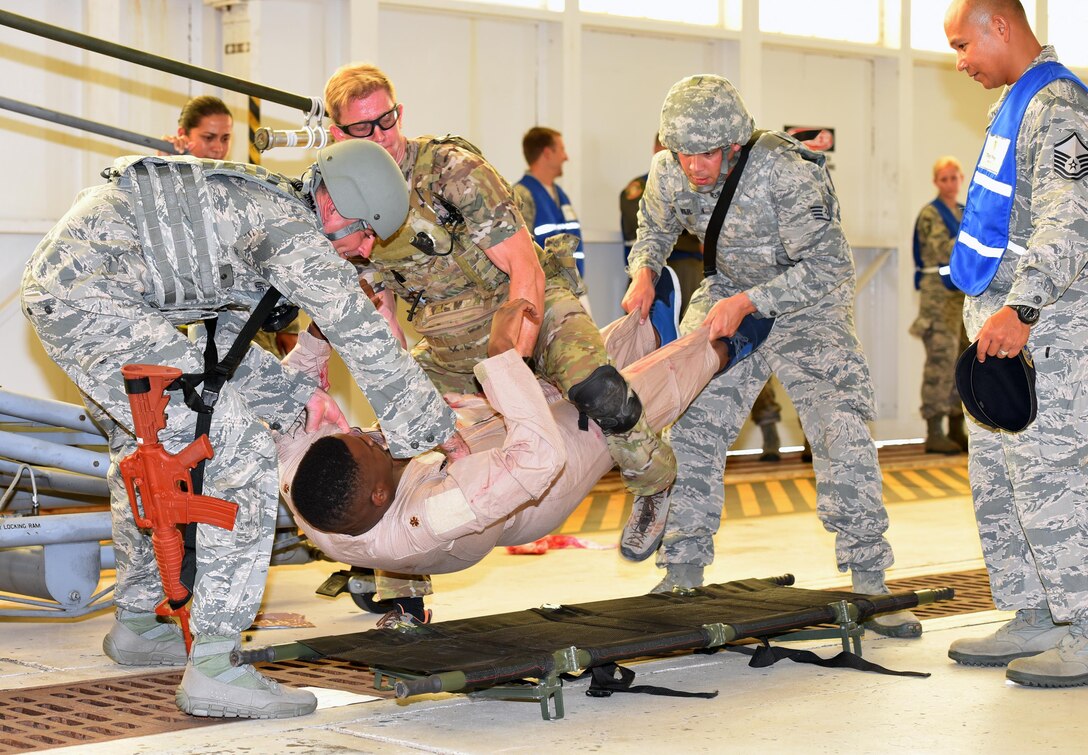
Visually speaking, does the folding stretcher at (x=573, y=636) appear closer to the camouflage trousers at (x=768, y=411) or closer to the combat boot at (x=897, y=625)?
the combat boot at (x=897, y=625)

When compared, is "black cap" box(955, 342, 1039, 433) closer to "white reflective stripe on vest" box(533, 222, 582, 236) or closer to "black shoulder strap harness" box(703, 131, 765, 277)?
"black shoulder strap harness" box(703, 131, 765, 277)

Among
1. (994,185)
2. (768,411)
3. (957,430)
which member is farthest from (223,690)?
(957,430)

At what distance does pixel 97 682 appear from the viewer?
399cm

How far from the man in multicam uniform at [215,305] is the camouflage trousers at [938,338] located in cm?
691

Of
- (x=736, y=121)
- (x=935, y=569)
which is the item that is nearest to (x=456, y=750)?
(x=736, y=121)

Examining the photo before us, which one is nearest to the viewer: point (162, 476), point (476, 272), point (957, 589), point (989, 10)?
point (162, 476)

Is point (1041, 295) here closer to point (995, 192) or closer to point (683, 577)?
point (995, 192)

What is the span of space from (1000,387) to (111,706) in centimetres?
258

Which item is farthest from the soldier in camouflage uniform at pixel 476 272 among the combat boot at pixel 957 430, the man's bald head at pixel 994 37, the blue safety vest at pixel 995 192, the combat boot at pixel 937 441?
the combat boot at pixel 957 430

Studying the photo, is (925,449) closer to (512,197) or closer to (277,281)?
(512,197)

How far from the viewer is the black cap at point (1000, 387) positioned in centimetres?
373

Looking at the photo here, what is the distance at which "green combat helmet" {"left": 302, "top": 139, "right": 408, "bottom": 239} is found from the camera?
11.7ft

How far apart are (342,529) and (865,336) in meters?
8.14

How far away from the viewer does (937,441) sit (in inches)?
395
